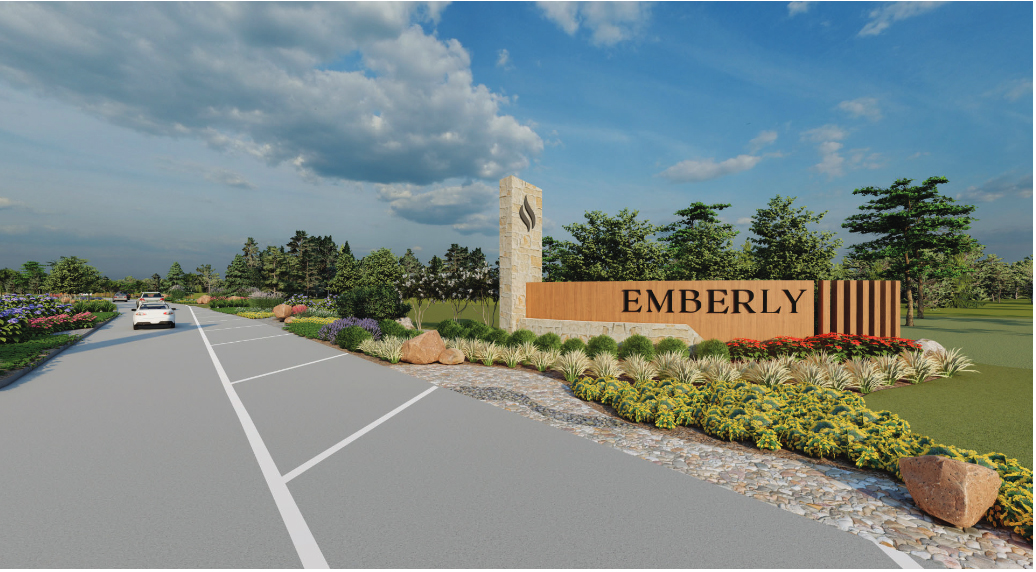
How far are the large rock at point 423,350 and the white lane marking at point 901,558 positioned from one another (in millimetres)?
8751

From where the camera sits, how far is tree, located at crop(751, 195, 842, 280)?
2373 centimetres

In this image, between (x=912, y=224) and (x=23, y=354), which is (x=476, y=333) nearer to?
(x=23, y=354)

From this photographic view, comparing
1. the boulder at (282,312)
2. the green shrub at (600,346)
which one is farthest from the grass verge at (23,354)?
the green shrub at (600,346)

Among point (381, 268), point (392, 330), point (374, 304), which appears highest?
point (381, 268)

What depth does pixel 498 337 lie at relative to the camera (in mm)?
12750

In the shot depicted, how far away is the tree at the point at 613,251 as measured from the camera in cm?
2178

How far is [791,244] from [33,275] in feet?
344

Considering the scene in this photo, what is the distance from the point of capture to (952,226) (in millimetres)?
22672

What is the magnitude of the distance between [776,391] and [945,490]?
3309 mm

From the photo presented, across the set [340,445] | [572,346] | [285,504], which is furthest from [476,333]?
[285,504]

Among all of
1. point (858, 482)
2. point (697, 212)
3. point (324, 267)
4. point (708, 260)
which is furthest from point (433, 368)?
point (324, 267)

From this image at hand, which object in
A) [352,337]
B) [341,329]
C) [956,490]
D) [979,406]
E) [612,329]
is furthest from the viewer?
[341,329]

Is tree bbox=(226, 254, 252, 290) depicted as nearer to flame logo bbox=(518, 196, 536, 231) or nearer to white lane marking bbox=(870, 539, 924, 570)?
flame logo bbox=(518, 196, 536, 231)

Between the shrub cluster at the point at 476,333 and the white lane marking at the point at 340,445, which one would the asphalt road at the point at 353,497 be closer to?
the white lane marking at the point at 340,445
